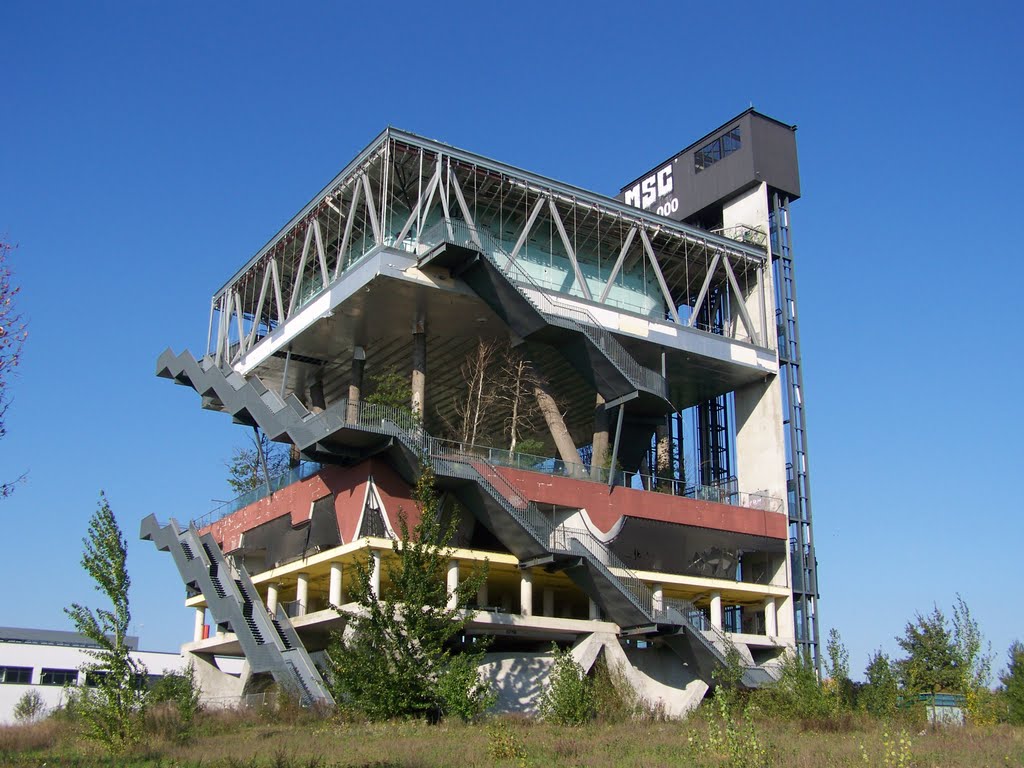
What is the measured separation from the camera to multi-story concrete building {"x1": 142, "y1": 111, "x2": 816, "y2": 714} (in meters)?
45.1

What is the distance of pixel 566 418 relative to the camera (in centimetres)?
6625

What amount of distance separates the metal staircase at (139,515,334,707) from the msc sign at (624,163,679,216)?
31.8 metres

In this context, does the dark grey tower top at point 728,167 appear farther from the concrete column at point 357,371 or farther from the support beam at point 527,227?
the concrete column at point 357,371

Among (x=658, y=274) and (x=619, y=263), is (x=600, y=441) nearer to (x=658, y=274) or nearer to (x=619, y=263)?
(x=619, y=263)

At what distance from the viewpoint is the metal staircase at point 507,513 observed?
43688 millimetres

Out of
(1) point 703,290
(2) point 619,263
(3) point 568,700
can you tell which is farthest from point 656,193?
(3) point 568,700

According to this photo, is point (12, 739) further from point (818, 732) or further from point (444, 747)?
point (818, 732)

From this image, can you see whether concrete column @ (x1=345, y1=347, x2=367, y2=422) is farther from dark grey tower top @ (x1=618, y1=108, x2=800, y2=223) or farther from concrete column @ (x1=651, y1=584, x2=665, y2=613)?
dark grey tower top @ (x1=618, y1=108, x2=800, y2=223)

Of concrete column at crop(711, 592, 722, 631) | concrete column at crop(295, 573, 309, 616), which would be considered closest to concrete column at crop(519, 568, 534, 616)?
concrete column at crop(711, 592, 722, 631)

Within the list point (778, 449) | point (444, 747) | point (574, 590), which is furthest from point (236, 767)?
point (778, 449)

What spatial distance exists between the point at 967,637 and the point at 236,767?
24271mm

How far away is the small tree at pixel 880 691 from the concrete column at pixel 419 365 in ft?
69.5

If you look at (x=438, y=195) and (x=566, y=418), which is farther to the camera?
(x=566, y=418)

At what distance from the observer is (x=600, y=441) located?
50.9 metres
